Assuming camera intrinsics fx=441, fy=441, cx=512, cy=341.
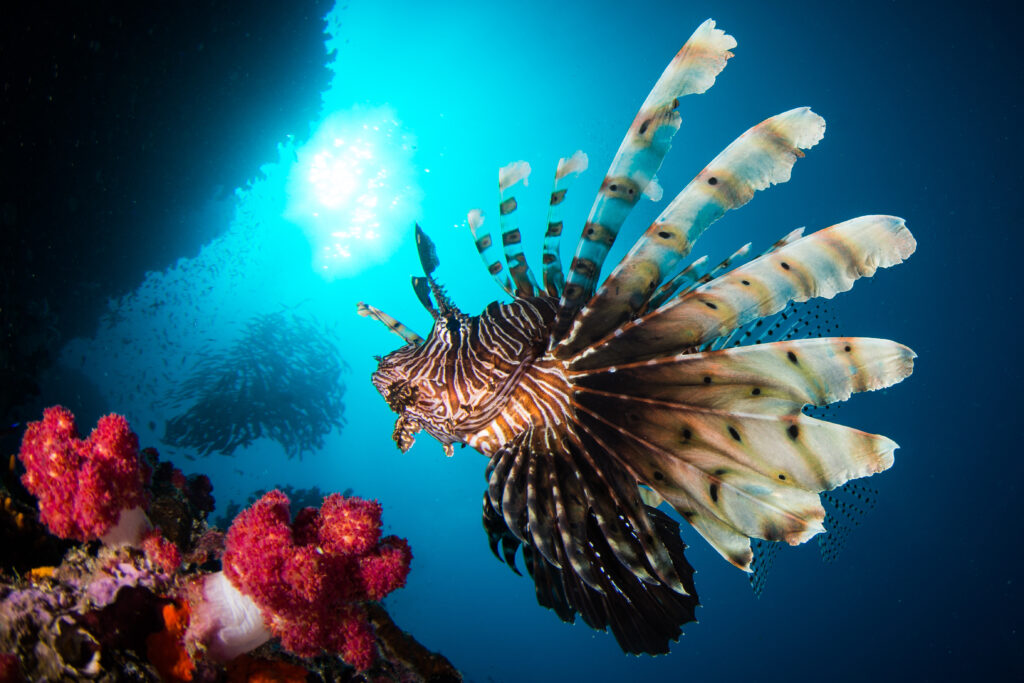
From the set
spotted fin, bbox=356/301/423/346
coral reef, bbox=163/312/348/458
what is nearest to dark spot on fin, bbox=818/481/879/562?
spotted fin, bbox=356/301/423/346

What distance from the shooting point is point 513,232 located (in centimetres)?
286

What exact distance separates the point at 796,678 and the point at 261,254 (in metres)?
55.5

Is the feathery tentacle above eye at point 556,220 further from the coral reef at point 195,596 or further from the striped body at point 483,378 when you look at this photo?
the coral reef at point 195,596

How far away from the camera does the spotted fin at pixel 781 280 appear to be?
1.68 meters

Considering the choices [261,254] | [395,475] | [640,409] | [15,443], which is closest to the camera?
[640,409]

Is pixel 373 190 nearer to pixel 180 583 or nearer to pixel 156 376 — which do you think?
pixel 156 376

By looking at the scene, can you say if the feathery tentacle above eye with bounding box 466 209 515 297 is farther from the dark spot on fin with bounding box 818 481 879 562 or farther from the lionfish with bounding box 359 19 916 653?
the dark spot on fin with bounding box 818 481 879 562

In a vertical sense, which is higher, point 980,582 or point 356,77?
point 356,77

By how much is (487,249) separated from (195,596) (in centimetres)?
252

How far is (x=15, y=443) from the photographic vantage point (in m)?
7.68

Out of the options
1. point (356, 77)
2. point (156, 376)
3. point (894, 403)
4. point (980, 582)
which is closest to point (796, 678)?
point (980, 582)

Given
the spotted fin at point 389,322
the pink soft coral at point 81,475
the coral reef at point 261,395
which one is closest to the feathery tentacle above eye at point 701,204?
the spotted fin at point 389,322

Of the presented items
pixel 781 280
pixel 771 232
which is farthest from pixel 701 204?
pixel 771 232

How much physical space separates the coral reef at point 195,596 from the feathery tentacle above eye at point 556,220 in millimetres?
1727
